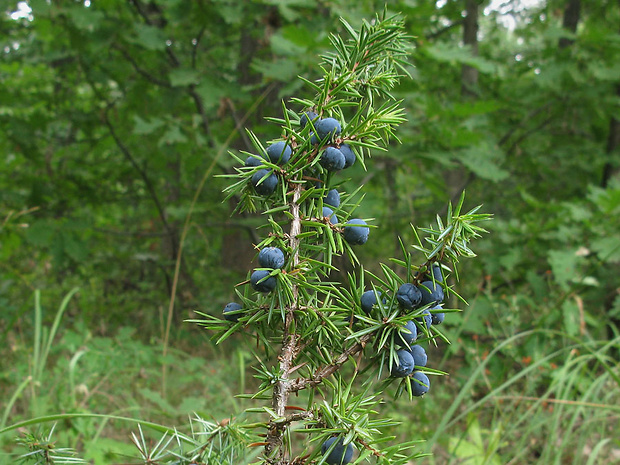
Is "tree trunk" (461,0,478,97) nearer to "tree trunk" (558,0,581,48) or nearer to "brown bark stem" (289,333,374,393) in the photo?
"tree trunk" (558,0,581,48)

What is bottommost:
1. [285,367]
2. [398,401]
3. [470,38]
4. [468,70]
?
[398,401]

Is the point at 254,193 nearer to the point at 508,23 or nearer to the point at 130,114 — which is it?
the point at 130,114

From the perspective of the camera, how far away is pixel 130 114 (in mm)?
4426

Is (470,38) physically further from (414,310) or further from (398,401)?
(414,310)

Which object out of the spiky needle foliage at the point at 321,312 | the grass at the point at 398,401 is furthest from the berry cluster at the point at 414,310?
the grass at the point at 398,401

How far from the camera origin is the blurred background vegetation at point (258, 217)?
271 cm

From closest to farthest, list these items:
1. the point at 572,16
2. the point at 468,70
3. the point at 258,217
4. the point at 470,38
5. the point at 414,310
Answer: the point at 414,310 → the point at 258,217 → the point at 468,70 → the point at 470,38 → the point at 572,16

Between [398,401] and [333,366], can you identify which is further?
[398,401]

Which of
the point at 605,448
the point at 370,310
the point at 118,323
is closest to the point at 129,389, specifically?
the point at 118,323

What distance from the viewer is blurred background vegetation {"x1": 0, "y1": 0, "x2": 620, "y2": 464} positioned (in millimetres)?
2709

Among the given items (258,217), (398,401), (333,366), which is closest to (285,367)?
(333,366)

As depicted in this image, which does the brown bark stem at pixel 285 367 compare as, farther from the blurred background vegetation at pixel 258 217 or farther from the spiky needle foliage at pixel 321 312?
the blurred background vegetation at pixel 258 217

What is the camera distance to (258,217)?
3.66 metres

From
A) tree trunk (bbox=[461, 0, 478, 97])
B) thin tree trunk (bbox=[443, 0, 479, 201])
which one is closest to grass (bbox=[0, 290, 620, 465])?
thin tree trunk (bbox=[443, 0, 479, 201])
